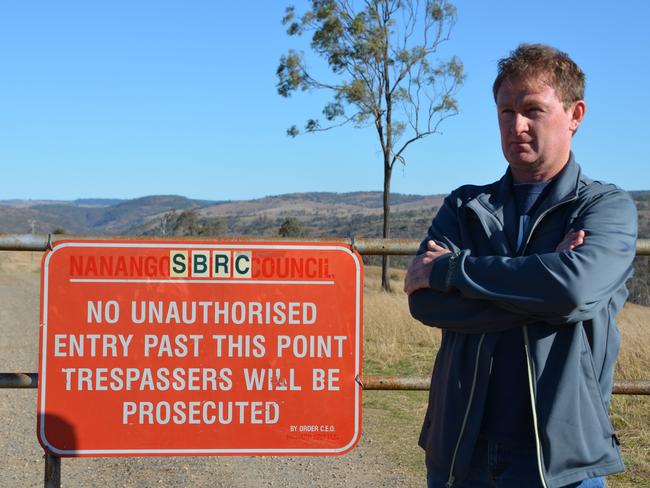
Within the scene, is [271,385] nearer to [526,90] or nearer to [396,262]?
[526,90]

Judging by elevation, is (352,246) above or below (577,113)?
below

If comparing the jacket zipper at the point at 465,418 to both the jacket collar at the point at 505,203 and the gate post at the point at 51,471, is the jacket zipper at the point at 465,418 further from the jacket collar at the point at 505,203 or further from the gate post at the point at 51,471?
the gate post at the point at 51,471

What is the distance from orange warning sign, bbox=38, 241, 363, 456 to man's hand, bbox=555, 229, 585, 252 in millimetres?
1071

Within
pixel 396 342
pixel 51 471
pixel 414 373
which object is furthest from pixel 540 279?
pixel 396 342

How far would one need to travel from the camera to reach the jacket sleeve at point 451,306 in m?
2.26

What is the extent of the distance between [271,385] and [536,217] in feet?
4.18

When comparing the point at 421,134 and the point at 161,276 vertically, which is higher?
the point at 421,134

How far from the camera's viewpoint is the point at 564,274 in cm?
217

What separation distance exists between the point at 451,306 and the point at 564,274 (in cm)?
32

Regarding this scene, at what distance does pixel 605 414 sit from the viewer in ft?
7.38

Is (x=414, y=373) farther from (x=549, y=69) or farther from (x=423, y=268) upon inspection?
(x=549, y=69)

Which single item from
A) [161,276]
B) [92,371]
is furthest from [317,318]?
[92,371]

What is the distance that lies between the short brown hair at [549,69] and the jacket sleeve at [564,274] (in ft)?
1.01

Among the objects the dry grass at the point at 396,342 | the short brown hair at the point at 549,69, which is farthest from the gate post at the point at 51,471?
the dry grass at the point at 396,342
